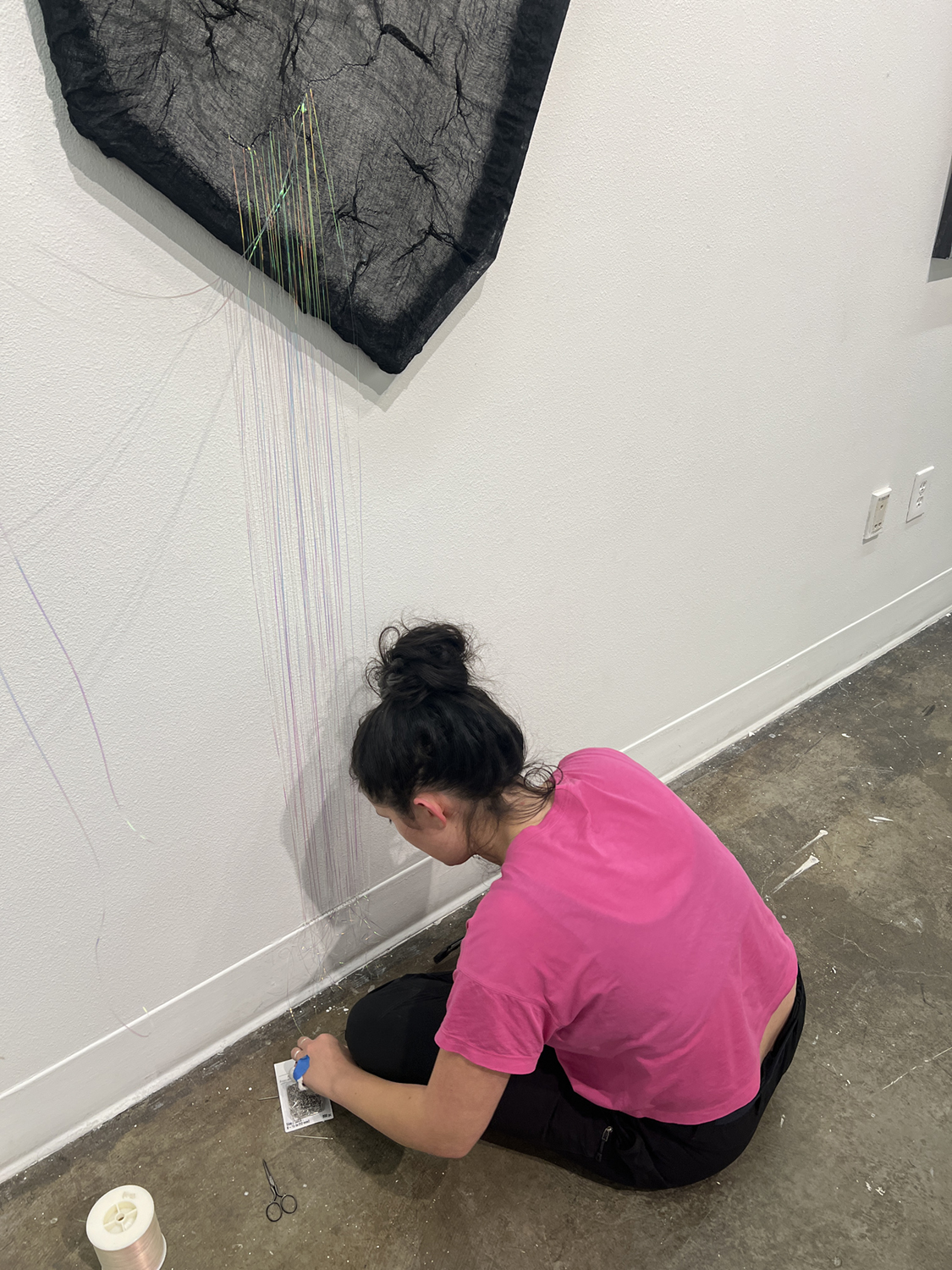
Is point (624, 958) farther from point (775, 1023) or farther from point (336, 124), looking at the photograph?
point (336, 124)

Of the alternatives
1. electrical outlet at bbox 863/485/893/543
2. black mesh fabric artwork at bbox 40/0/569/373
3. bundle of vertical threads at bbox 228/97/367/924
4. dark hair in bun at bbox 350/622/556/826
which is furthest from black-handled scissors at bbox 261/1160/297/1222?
electrical outlet at bbox 863/485/893/543

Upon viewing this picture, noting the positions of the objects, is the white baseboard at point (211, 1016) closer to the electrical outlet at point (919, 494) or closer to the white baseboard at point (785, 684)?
the white baseboard at point (785, 684)

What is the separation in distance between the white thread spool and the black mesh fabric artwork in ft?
3.33

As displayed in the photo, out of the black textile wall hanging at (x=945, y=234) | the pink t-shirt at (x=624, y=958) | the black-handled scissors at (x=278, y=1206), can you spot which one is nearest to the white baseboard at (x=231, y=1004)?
the black-handled scissors at (x=278, y=1206)

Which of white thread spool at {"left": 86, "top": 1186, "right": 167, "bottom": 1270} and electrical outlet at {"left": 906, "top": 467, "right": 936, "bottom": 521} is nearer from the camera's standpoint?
white thread spool at {"left": 86, "top": 1186, "right": 167, "bottom": 1270}

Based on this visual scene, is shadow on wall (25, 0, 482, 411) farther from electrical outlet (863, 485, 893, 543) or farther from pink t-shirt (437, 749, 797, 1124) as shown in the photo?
electrical outlet (863, 485, 893, 543)

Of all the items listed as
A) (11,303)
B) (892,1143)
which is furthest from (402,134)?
(892,1143)

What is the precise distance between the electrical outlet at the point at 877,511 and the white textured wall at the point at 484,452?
6.7 inches

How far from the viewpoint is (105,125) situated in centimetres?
75

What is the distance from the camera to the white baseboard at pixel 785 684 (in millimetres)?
1780

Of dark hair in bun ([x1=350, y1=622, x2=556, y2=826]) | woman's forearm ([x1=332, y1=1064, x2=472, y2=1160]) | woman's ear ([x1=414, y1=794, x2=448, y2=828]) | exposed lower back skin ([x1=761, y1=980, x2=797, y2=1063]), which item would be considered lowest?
exposed lower back skin ([x1=761, y1=980, x2=797, y2=1063])

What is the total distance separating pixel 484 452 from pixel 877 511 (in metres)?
1.17

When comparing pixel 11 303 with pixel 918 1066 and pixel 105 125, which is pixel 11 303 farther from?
pixel 918 1066

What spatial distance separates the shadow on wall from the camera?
754 mm
